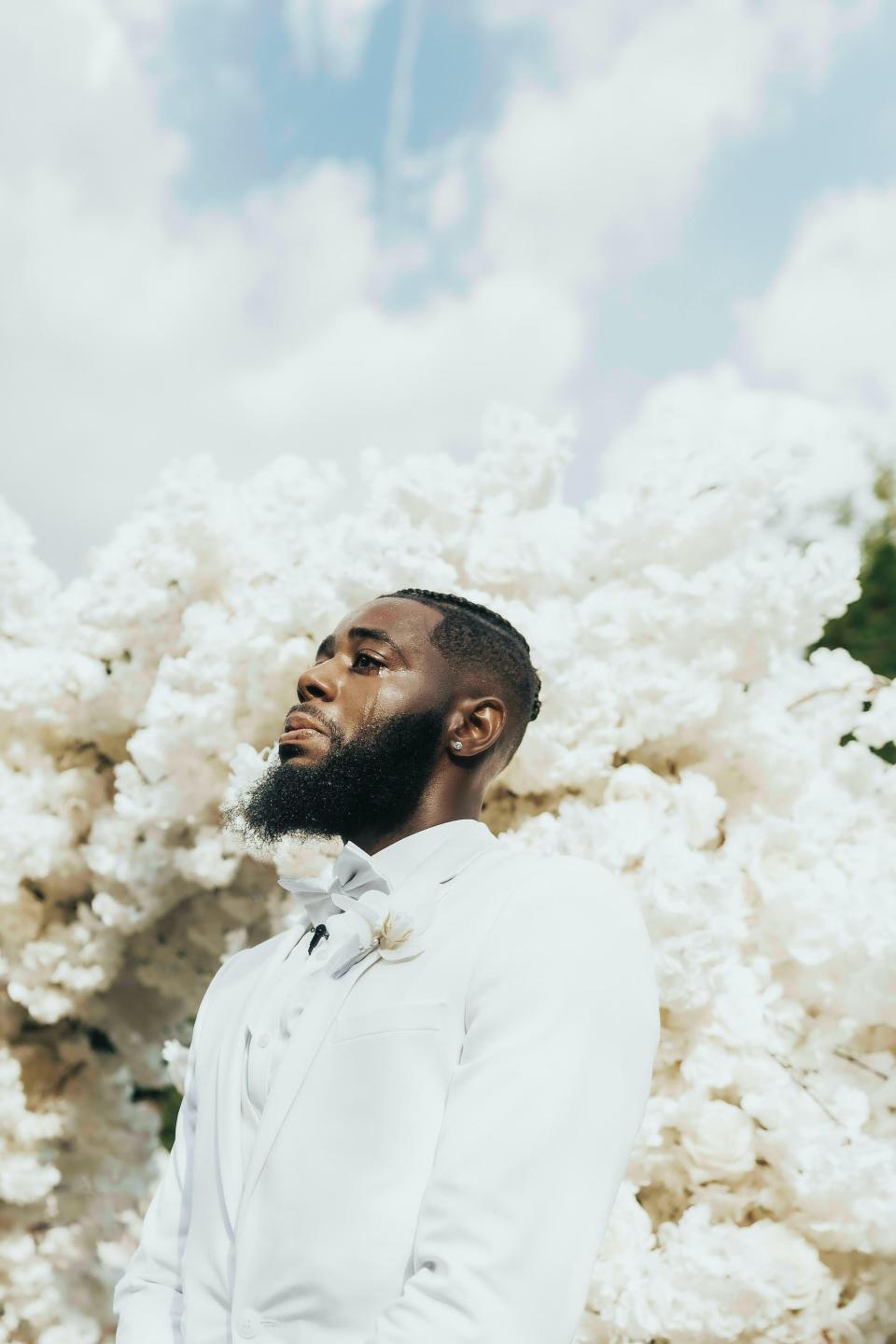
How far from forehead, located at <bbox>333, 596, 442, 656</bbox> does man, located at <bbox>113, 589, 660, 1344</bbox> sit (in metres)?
0.06

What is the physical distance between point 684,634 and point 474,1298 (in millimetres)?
1953

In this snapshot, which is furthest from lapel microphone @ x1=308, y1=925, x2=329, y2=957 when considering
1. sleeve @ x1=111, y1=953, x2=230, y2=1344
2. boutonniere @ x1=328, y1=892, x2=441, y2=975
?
sleeve @ x1=111, y1=953, x2=230, y2=1344

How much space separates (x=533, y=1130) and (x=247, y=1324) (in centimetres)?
48

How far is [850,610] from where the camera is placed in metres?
10.0

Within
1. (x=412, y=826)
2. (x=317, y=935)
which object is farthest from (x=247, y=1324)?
(x=412, y=826)

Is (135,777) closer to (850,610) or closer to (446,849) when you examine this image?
(446,849)

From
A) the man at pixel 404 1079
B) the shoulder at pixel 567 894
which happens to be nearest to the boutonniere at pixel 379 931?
the man at pixel 404 1079

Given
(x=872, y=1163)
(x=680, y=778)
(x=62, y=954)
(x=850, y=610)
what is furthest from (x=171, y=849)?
(x=850, y=610)

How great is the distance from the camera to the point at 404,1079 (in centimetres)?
143

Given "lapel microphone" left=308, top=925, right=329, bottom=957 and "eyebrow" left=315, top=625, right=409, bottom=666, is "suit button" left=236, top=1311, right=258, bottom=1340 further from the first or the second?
"eyebrow" left=315, top=625, right=409, bottom=666

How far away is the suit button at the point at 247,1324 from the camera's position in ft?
4.66

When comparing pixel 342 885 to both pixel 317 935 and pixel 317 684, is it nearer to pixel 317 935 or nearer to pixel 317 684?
pixel 317 935

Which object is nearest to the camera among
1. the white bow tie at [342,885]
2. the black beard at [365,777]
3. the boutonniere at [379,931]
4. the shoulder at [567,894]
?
the shoulder at [567,894]

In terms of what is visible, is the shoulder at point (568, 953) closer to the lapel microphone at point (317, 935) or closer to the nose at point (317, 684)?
the lapel microphone at point (317, 935)
